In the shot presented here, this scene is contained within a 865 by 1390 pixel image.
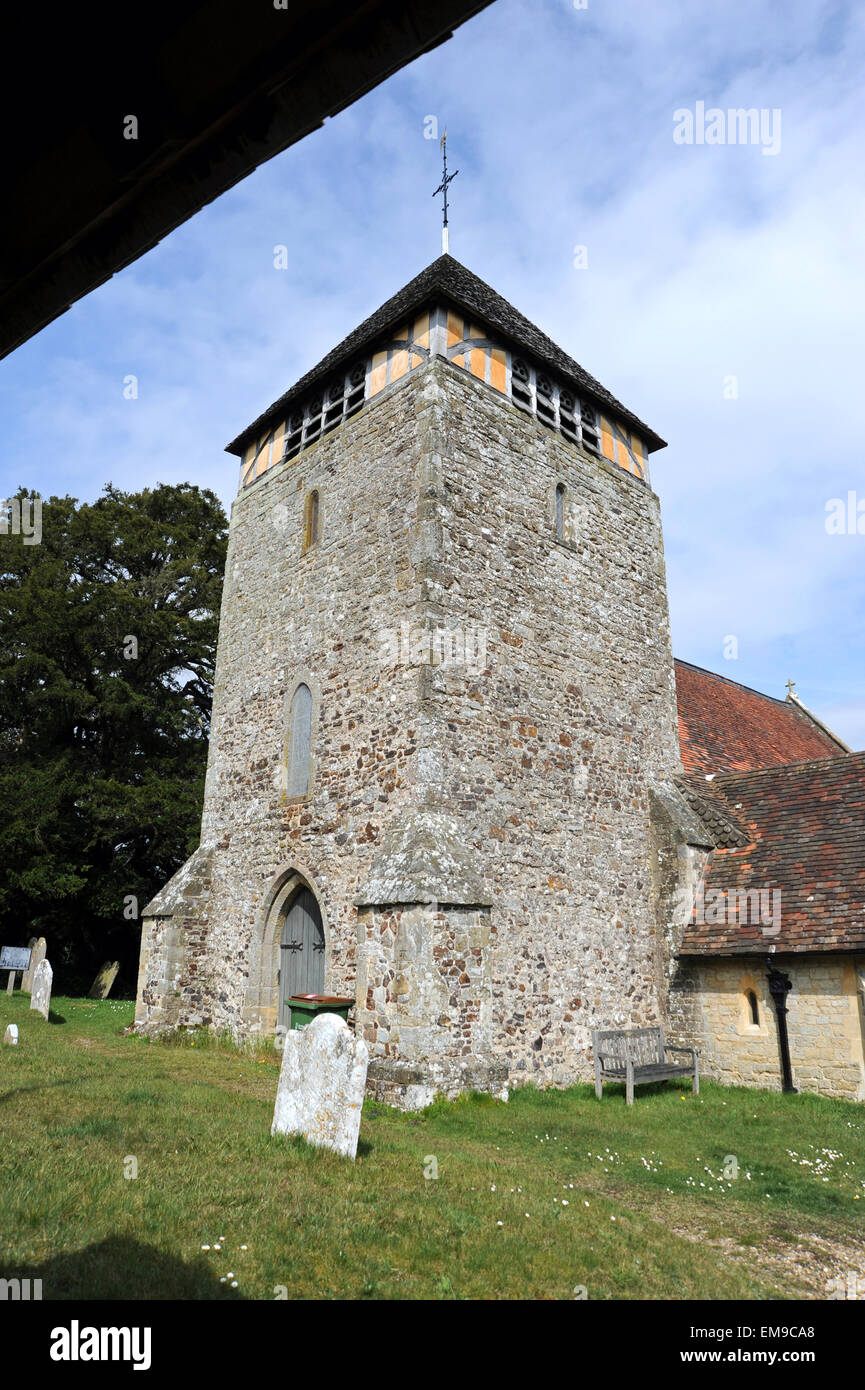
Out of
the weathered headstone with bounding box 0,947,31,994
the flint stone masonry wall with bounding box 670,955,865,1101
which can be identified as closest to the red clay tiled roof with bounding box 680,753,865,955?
the flint stone masonry wall with bounding box 670,955,865,1101

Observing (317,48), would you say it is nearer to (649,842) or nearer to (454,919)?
(454,919)

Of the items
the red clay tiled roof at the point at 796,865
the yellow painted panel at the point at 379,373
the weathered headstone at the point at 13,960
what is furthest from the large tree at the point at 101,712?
the red clay tiled roof at the point at 796,865

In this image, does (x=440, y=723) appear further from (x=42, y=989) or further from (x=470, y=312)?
(x=42, y=989)

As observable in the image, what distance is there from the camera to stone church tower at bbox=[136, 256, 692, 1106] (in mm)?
9555

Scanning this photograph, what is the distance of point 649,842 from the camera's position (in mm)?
13047

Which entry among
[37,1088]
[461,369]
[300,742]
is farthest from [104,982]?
[461,369]

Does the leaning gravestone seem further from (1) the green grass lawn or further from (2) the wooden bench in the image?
(2) the wooden bench

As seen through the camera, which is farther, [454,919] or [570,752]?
[570,752]

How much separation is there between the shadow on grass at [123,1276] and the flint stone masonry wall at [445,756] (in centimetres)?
477

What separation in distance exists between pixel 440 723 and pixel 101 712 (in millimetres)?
15548

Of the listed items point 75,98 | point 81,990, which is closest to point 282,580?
point 75,98

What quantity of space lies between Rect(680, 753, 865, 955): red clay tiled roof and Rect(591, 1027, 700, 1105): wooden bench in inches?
70.3

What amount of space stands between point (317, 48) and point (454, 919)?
830cm

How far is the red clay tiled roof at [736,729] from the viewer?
15688 mm
